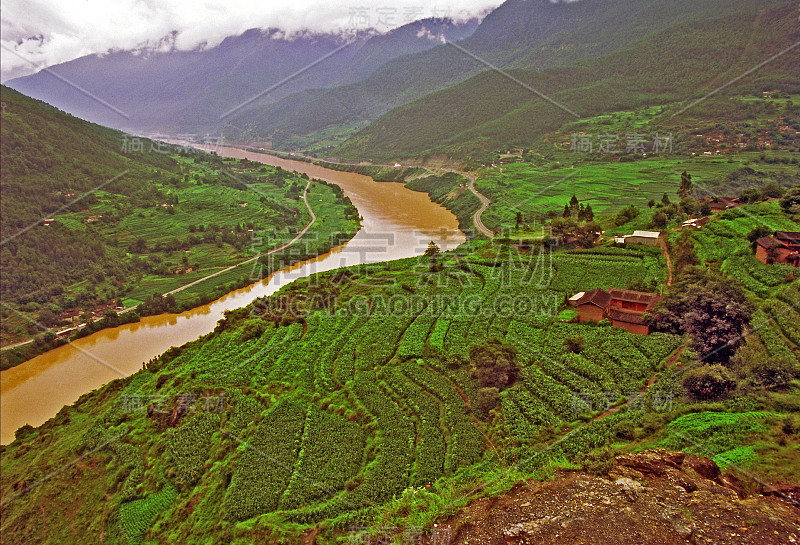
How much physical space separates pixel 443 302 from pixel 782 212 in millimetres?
23674

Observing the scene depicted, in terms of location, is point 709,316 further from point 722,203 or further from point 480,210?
point 480,210

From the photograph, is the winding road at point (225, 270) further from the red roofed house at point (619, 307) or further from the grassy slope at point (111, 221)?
the red roofed house at point (619, 307)

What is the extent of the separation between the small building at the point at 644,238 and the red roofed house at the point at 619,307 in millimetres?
10858

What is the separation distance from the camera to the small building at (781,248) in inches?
948

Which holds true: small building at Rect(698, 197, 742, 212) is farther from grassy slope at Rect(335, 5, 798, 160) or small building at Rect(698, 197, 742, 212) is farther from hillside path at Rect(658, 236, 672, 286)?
grassy slope at Rect(335, 5, 798, 160)

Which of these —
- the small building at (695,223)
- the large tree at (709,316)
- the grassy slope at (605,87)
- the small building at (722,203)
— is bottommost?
the large tree at (709,316)

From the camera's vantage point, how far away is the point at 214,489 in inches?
625

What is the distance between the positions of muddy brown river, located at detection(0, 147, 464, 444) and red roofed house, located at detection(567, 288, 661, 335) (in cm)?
2241

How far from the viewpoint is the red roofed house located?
74.0 feet

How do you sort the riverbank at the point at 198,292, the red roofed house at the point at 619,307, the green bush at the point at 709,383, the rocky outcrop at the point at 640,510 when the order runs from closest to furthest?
the rocky outcrop at the point at 640,510
the green bush at the point at 709,383
the red roofed house at the point at 619,307
the riverbank at the point at 198,292

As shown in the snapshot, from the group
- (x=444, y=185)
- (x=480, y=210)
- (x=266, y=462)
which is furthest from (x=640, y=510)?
(x=444, y=185)

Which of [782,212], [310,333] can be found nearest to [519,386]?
[310,333]

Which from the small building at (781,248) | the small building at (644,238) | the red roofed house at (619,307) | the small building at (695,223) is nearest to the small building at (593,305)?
the red roofed house at (619,307)

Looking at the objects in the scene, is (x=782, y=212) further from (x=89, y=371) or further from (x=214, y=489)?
(x=89, y=371)
